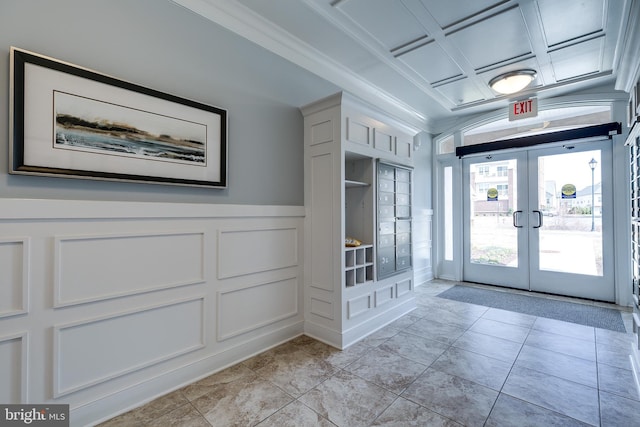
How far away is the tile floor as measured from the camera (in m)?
1.75

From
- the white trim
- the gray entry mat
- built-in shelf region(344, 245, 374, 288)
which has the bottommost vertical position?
the gray entry mat

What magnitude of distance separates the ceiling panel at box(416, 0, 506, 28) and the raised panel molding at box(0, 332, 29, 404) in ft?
11.6

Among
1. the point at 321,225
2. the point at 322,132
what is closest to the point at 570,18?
A: the point at 322,132

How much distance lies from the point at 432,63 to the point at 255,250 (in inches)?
116

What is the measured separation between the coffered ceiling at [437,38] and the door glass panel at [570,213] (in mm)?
1064

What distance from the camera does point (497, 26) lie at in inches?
106

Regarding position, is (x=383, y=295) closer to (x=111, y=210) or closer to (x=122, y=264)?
(x=122, y=264)

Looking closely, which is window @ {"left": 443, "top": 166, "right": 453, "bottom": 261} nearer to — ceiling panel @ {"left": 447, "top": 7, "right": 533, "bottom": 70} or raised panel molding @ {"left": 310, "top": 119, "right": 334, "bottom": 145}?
ceiling panel @ {"left": 447, "top": 7, "right": 533, "bottom": 70}

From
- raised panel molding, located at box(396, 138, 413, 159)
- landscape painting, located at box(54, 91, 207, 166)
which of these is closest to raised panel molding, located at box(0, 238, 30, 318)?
landscape painting, located at box(54, 91, 207, 166)

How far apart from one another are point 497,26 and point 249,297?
3.36m

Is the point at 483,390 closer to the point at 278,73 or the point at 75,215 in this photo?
the point at 75,215

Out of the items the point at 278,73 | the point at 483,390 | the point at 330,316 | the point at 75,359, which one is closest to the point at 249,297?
the point at 330,316

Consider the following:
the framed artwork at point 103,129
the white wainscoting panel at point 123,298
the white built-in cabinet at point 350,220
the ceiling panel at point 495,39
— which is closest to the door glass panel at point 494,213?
the ceiling panel at point 495,39

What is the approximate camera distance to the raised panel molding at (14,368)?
1.48 meters
